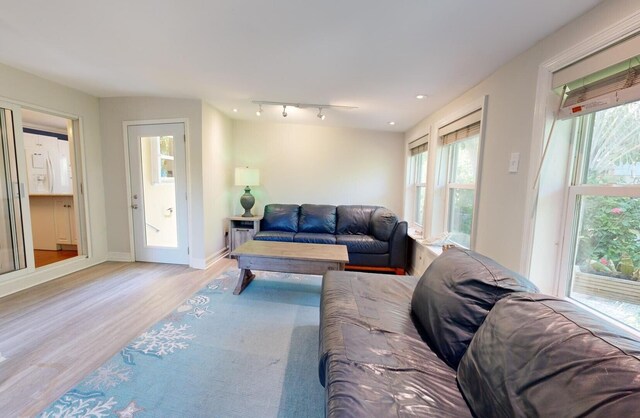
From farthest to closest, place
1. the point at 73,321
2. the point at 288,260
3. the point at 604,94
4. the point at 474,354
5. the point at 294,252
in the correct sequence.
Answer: the point at 294,252
the point at 288,260
the point at 73,321
the point at 604,94
the point at 474,354

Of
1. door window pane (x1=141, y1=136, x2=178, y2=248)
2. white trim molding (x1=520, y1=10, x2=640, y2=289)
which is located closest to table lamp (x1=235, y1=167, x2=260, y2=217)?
door window pane (x1=141, y1=136, x2=178, y2=248)

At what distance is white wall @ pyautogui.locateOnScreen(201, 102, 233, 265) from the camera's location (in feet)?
11.5

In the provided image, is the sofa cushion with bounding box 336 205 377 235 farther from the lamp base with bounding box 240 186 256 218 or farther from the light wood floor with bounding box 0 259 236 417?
the light wood floor with bounding box 0 259 236 417

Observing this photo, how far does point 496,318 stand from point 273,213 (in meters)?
3.48

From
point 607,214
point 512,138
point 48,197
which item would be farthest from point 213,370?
point 48,197

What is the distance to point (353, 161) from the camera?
4.50m

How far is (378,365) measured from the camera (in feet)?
3.49

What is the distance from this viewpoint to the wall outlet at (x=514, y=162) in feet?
5.90

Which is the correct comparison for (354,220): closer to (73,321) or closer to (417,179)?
(417,179)

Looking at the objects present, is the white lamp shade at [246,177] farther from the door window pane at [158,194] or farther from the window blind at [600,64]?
the window blind at [600,64]

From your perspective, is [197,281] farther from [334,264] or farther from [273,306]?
[334,264]

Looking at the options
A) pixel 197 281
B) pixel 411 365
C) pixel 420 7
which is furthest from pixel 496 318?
pixel 197 281

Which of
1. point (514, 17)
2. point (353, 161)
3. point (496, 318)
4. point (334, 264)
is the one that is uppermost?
point (514, 17)

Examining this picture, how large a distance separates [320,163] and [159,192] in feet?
8.28
